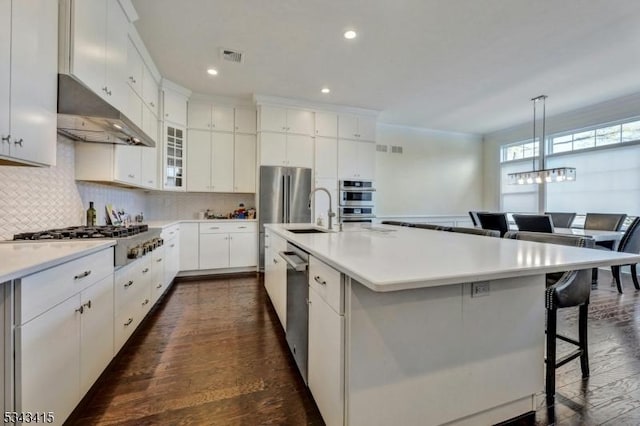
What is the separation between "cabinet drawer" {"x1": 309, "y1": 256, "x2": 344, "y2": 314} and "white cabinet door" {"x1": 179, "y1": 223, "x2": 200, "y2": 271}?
3.22 m

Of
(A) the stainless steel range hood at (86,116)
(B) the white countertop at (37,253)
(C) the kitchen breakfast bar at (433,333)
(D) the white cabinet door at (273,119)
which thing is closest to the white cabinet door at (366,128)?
(D) the white cabinet door at (273,119)

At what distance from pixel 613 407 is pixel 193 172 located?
5.06 meters

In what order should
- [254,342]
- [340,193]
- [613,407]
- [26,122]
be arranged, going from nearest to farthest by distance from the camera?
[26,122]
[613,407]
[254,342]
[340,193]

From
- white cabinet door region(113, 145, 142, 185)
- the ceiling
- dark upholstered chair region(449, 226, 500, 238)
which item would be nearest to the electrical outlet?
dark upholstered chair region(449, 226, 500, 238)

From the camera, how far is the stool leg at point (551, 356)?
155 cm

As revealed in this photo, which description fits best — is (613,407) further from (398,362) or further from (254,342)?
(254,342)

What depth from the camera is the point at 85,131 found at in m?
2.22

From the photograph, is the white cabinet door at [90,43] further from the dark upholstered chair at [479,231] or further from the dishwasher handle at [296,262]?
the dark upholstered chair at [479,231]

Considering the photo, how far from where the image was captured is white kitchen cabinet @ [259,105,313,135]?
4512 millimetres

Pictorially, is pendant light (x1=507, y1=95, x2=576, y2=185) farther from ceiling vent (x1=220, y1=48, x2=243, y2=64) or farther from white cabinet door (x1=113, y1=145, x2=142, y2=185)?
white cabinet door (x1=113, y1=145, x2=142, y2=185)

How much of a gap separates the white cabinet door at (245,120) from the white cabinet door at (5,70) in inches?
138

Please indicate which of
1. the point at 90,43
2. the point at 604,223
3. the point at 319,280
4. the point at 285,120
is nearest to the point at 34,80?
the point at 90,43

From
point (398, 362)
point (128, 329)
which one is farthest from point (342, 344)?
point (128, 329)

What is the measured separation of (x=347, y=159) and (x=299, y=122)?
42.5 inches
